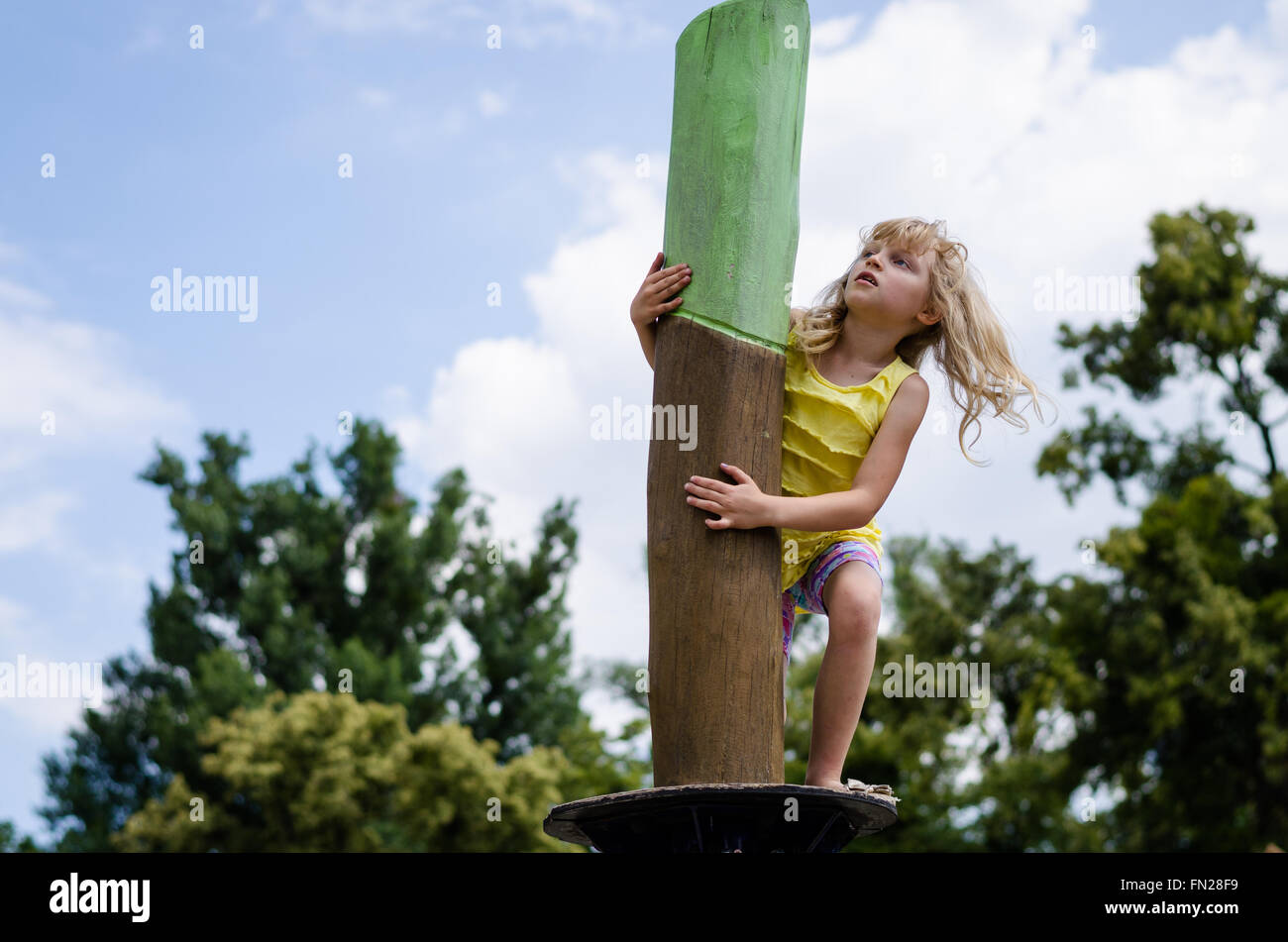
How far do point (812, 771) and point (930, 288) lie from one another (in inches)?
61.0

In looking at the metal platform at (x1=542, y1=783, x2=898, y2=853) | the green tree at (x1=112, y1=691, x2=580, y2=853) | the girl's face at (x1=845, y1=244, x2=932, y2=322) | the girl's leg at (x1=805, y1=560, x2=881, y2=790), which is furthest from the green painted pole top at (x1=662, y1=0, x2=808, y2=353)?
the green tree at (x1=112, y1=691, x2=580, y2=853)

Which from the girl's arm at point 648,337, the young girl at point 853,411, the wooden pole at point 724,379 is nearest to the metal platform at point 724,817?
the wooden pole at point 724,379

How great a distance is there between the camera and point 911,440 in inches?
146

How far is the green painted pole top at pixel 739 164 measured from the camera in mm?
3607

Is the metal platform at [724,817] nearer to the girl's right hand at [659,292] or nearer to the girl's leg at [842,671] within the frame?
the girl's leg at [842,671]

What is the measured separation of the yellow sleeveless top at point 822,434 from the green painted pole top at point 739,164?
0.21 metres

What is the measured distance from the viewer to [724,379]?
3537 millimetres

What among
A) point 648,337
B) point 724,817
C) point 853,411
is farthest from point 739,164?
point 724,817

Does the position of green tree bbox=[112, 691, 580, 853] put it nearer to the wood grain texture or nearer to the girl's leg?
the girl's leg

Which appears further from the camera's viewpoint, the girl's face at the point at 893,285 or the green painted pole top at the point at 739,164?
the girl's face at the point at 893,285

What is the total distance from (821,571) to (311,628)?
23644 mm

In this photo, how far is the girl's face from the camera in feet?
12.7
